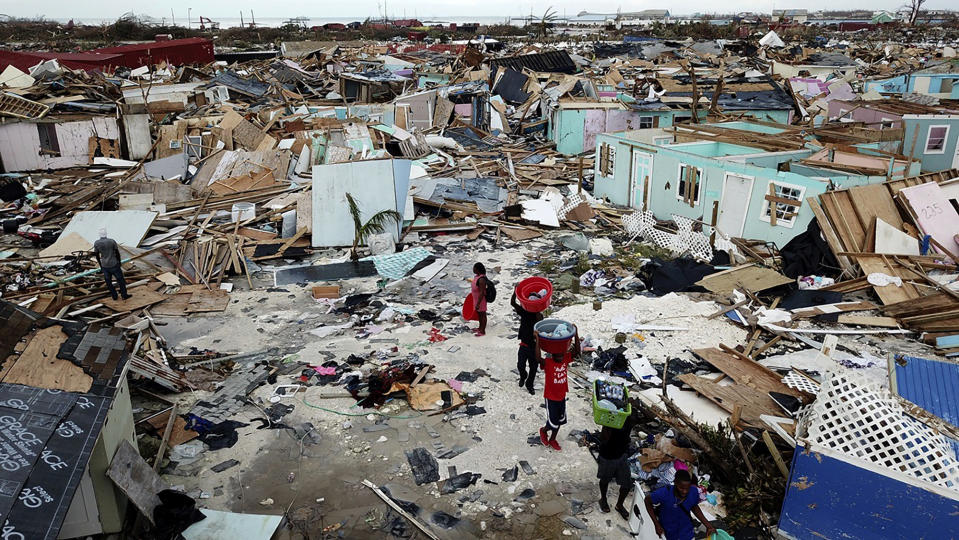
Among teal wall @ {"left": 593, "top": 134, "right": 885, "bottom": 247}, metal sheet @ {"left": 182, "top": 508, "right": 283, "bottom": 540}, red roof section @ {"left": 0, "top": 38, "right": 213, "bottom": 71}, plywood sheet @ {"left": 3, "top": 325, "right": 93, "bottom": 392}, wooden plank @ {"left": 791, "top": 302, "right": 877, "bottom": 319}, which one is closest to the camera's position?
plywood sheet @ {"left": 3, "top": 325, "right": 93, "bottom": 392}

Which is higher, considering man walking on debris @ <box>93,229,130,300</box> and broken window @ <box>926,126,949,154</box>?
broken window @ <box>926,126,949,154</box>

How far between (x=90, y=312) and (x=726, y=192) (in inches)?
507

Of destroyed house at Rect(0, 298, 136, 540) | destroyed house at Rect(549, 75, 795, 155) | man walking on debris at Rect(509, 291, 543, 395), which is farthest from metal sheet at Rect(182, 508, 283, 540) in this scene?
destroyed house at Rect(549, 75, 795, 155)

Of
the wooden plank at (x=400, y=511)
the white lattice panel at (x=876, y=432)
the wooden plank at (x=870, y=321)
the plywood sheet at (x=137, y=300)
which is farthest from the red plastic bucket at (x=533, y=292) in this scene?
the plywood sheet at (x=137, y=300)

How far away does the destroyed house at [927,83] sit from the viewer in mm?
26172

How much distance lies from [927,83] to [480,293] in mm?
28737

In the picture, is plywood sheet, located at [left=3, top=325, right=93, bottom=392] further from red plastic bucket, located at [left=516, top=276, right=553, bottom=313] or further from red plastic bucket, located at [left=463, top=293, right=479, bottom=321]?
red plastic bucket, located at [left=463, top=293, right=479, bottom=321]

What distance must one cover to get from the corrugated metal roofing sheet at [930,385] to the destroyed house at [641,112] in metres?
17.8

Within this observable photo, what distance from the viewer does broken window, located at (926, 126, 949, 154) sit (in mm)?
15766

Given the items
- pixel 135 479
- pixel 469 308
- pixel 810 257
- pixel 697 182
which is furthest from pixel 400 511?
pixel 697 182

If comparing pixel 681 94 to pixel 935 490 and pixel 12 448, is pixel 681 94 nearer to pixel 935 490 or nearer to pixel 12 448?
pixel 935 490

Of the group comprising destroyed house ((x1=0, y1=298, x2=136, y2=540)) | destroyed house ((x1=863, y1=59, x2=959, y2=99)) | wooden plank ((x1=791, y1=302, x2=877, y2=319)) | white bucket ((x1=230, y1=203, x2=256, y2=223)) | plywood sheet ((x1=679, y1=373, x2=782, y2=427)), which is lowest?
plywood sheet ((x1=679, y1=373, x2=782, y2=427))

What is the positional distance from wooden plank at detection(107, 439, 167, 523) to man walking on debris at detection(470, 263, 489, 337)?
194 inches

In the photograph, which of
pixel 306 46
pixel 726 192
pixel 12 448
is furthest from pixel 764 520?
pixel 306 46
